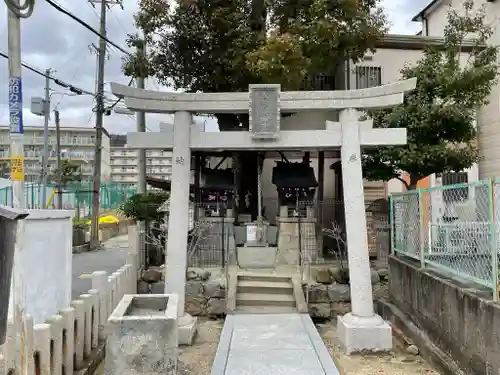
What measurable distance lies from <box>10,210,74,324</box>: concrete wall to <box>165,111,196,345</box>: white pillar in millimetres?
1884

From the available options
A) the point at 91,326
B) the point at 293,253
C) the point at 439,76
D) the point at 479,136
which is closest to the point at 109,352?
the point at 91,326

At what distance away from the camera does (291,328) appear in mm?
8367

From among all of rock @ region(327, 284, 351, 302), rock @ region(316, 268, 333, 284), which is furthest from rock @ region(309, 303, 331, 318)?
rock @ region(316, 268, 333, 284)

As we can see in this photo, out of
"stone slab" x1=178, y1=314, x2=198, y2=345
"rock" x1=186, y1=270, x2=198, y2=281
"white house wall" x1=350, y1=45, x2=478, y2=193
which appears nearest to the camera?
"stone slab" x1=178, y1=314, x2=198, y2=345

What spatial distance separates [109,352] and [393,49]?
1472 centimetres

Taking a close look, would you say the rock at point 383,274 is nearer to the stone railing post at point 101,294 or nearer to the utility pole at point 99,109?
the stone railing post at point 101,294

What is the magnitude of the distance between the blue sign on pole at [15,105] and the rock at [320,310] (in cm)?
756

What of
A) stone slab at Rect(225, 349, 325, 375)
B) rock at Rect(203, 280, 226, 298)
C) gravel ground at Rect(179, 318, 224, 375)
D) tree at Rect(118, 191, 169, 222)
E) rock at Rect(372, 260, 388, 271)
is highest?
tree at Rect(118, 191, 169, 222)

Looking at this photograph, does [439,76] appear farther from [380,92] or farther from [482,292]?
[482,292]

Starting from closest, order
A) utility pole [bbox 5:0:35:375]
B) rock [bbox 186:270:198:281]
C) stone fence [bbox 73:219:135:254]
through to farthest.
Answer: utility pole [bbox 5:0:35:375], rock [bbox 186:270:198:281], stone fence [bbox 73:219:135:254]

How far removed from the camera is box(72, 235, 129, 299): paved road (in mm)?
13555

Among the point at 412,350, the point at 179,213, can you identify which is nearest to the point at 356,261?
the point at 412,350

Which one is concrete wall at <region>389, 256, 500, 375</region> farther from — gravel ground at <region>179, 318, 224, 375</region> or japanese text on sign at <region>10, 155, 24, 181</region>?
japanese text on sign at <region>10, 155, 24, 181</region>

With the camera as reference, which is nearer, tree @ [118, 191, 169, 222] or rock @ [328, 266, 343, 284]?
rock @ [328, 266, 343, 284]
